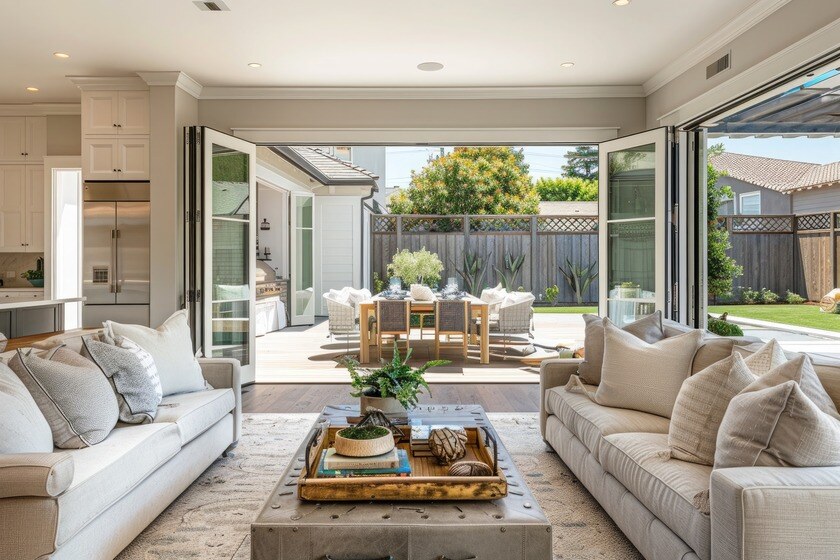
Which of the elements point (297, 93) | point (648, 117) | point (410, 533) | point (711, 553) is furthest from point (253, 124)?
point (711, 553)

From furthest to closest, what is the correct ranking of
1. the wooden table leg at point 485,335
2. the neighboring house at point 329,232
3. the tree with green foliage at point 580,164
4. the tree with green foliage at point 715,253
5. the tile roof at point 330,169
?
1. the tree with green foliage at point 580,164
2. the neighboring house at point 329,232
3. the tile roof at point 330,169
4. the tree with green foliage at point 715,253
5. the wooden table leg at point 485,335

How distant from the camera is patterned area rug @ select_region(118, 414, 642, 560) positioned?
2.25 m

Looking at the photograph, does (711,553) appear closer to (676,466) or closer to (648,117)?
(676,466)

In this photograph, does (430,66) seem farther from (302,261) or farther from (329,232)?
(329,232)

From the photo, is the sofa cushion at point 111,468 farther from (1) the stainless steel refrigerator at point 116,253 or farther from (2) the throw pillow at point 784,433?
(1) the stainless steel refrigerator at point 116,253

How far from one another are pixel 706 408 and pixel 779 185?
42.4ft

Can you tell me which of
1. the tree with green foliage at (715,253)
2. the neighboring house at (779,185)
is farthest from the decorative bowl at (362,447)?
the neighboring house at (779,185)

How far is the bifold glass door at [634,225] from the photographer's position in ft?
15.3

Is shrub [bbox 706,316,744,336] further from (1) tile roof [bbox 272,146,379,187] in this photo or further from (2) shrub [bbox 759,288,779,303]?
(2) shrub [bbox 759,288,779,303]

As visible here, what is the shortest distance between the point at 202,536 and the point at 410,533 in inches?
45.7

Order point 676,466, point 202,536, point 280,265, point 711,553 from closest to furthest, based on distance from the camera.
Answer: point 711,553
point 676,466
point 202,536
point 280,265

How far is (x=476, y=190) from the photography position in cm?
1559

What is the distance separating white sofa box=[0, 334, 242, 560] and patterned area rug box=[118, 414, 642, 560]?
9 cm

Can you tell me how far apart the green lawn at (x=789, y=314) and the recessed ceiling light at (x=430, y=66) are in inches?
280
